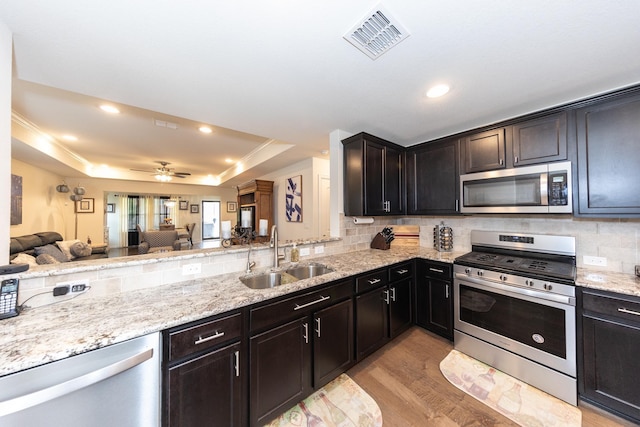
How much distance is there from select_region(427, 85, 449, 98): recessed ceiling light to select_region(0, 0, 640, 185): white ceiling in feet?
0.17

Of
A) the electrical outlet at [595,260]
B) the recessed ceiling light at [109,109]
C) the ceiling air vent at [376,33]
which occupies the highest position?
the recessed ceiling light at [109,109]

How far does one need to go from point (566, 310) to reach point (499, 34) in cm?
200

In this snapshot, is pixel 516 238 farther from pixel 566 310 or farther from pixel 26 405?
pixel 26 405

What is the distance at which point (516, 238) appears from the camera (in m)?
2.39

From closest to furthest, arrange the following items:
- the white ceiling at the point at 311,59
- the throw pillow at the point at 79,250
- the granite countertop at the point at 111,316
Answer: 1. the granite countertop at the point at 111,316
2. the white ceiling at the point at 311,59
3. the throw pillow at the point at 79,250

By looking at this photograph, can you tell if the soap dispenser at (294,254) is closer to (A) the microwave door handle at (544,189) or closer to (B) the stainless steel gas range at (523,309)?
(B) the stainless steel gas range at (523,309)

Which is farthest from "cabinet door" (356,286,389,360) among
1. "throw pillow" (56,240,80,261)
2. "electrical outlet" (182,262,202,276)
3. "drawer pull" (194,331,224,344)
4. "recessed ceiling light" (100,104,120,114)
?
"throw pillow" (56,240,80,261)

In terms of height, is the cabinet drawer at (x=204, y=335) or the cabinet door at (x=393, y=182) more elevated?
the cabinet door at (x=393, y=182)

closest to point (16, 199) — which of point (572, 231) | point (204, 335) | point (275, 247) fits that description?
point (275, 247)

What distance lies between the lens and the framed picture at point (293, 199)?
4.36m

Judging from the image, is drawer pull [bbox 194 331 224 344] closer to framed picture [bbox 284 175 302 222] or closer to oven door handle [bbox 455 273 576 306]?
oven door handle [bbox 455 273 576 306]

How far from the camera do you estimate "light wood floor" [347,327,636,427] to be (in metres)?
1.55

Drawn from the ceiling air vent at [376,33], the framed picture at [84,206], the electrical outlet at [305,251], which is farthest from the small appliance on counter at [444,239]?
the framed picture at [84,206]

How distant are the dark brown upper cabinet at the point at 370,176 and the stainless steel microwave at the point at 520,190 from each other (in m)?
0.81
